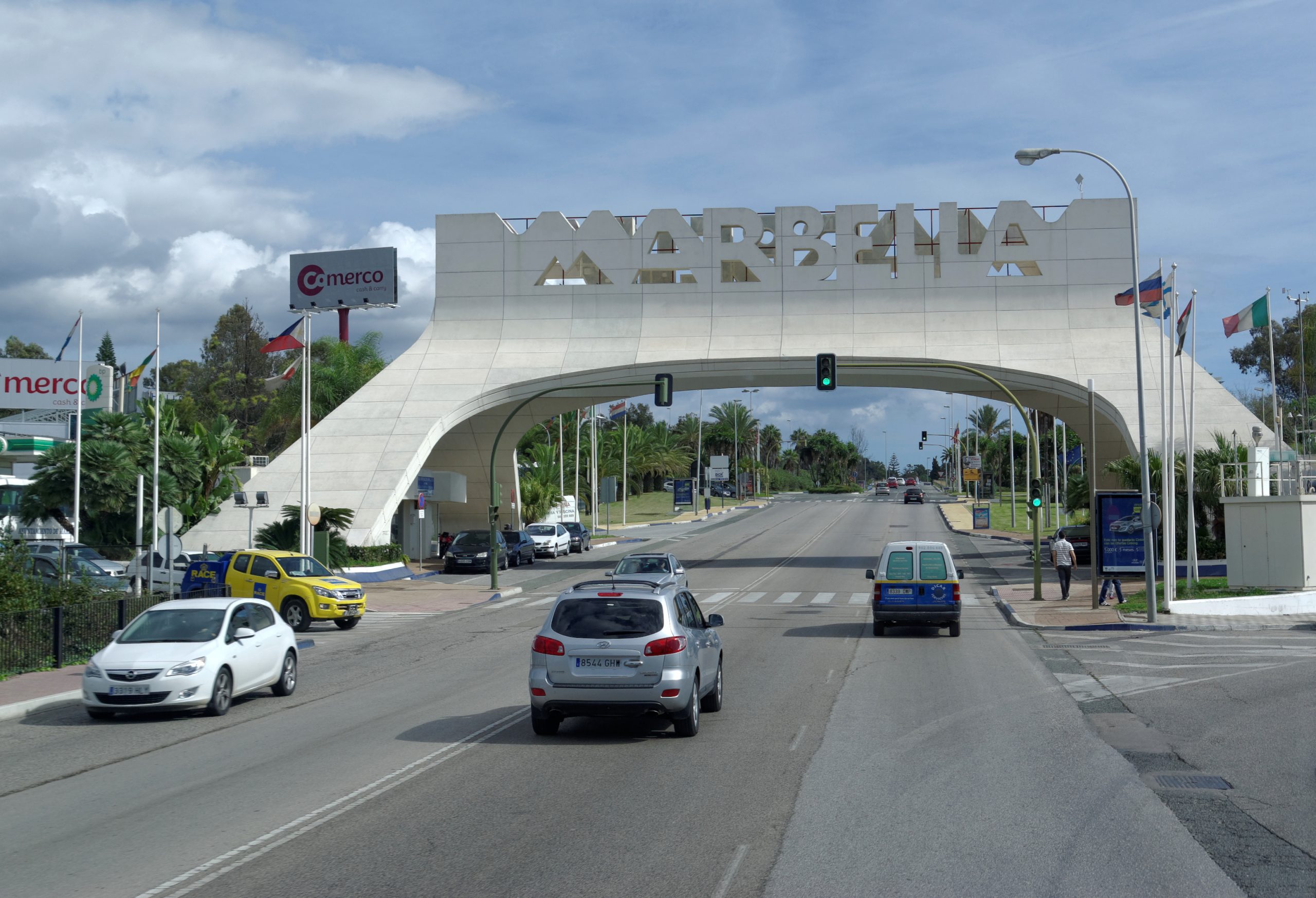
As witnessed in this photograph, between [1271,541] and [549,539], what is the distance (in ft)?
109

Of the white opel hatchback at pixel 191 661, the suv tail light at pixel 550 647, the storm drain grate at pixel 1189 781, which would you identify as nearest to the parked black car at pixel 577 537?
the white opel hatchback at pixel 191 661

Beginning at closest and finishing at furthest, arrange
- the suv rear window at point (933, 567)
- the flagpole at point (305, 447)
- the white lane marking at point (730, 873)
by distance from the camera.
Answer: the white lane marking at point (730, 873), the suv rear window at point (933, 567), the flagpole at point (305, 447)

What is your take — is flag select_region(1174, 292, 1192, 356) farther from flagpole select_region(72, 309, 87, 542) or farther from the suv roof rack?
flagpole select_region(72, 309, 87, 542)

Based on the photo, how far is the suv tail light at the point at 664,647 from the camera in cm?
1196

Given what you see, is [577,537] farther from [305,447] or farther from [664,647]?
[664,647]

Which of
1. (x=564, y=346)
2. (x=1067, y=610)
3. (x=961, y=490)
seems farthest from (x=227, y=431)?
(x=961, y=490)

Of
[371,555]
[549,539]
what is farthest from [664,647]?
[549,539]

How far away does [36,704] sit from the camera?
613 inches

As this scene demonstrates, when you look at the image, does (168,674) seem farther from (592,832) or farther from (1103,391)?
(1103,391)

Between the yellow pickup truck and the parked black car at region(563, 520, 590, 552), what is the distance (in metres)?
30.6

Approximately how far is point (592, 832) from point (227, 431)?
47.4 m

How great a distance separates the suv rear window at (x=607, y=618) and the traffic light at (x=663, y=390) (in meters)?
22.1

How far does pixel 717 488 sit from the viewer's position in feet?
468

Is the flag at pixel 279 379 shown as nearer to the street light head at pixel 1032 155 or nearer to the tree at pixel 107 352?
the street light head at pixel 1032 155
